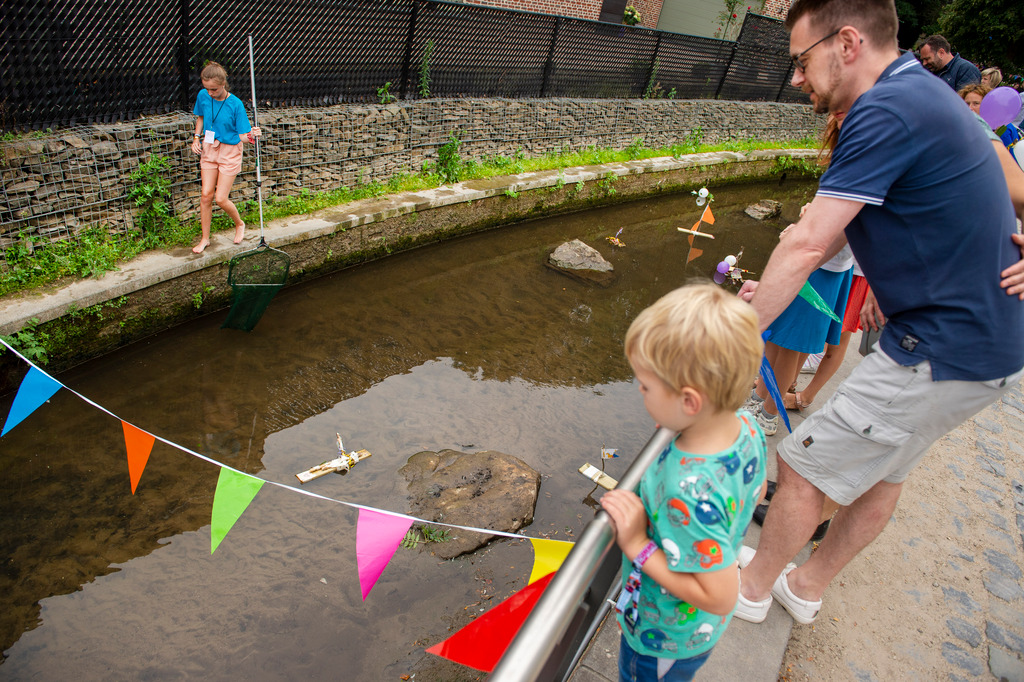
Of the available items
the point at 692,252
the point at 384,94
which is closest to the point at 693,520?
the point at 384,94

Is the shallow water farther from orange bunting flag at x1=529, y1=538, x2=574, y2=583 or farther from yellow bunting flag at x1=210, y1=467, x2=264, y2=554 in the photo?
orange bunting flag at x1=529, y1=538, x2=574, y2=583

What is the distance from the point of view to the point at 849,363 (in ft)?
14.5

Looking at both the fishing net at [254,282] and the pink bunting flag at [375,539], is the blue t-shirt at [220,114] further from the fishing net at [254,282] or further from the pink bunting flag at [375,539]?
the pink bunting flag at [375,539]

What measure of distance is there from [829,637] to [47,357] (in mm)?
4902

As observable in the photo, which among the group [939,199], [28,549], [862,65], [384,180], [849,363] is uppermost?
[862,65]

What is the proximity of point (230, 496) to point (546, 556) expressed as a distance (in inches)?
59.0

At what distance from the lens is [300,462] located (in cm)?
401

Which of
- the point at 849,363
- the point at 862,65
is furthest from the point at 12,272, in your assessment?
the point at 849,363

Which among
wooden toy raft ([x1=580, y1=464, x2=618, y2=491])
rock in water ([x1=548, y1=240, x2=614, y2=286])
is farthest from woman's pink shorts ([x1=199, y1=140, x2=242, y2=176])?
wooden toy raft ([x1=580, y1=464, x2=618, y2=491])

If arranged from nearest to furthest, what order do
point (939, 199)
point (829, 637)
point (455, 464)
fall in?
point (939, 199), point (829, 637), point (455, 464)

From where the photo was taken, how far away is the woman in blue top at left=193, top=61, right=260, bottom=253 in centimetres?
502

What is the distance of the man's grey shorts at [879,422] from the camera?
183 cm

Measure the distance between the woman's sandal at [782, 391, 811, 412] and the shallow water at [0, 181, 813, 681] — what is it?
1232 millimetres

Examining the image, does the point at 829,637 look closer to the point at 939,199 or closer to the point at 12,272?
the point at 939,199
